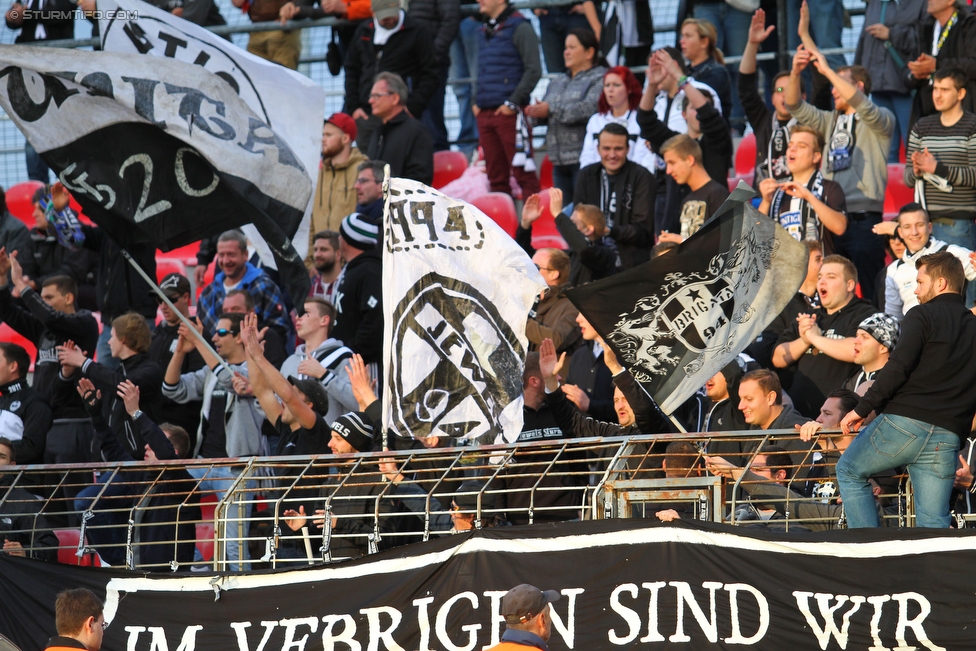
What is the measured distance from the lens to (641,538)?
7.09m

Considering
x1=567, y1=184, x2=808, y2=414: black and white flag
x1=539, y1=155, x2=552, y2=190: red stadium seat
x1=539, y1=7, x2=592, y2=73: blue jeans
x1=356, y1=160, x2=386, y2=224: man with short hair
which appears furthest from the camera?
x1=539, y1=155, x2=552, y2=190: red stadium seat

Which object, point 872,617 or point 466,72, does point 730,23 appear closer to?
point 466,72

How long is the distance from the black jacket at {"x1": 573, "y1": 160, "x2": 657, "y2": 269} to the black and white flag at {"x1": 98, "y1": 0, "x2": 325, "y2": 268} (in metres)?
2.46

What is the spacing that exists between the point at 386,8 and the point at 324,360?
5.75 m

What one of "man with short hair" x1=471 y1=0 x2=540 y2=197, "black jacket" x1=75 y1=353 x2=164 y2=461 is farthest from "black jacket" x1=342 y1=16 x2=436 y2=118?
"black jacket" x1=75 y1=353 x2=164 y2=461

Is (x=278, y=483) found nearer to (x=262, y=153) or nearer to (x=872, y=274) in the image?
(x=262, y=153)

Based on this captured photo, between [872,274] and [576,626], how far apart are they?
5474 millimetres

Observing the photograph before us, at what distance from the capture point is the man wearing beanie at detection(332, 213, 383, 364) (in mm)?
11312

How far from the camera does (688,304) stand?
817 centimetres

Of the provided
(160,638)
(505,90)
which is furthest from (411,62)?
(160,638)

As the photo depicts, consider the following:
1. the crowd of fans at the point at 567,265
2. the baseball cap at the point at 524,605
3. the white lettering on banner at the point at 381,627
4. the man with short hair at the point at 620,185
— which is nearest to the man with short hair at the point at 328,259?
the crowd of fans at the point at 567,265

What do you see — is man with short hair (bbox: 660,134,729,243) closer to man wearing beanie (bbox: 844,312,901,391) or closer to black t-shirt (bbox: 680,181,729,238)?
black t-shirt (bbox: 680,181,729,238)

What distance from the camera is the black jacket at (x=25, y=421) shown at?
1098 centimetres

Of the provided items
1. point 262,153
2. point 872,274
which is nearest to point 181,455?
point 262,153
